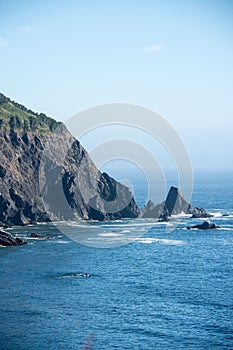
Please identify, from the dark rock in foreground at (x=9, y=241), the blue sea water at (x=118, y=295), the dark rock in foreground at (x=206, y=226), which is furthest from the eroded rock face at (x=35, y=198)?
the blue sea water at (x=118, y=295)

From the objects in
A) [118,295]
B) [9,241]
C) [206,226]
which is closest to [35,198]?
[9,241]

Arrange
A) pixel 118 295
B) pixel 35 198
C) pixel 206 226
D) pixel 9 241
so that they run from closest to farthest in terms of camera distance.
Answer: pixel 118 295
pixel 9 241
pixel 206 226
pixel 35 198

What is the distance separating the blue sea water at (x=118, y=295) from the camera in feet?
238

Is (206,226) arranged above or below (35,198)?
below

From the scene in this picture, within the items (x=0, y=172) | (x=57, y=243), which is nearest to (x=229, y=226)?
(x=57, y=243)

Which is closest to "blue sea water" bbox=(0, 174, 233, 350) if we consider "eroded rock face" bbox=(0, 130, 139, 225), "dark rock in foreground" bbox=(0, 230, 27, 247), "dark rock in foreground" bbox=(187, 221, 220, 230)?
"dark rock in foreground" bbox=(0, 230, 27, 247)

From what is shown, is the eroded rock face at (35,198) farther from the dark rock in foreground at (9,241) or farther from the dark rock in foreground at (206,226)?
the dark rock in foreground at (206,226)

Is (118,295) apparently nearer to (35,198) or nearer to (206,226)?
(206,226)

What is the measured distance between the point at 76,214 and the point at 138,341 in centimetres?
12268

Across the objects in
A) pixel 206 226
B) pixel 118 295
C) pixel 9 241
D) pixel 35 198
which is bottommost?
pixel 118 295

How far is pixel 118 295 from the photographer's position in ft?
299

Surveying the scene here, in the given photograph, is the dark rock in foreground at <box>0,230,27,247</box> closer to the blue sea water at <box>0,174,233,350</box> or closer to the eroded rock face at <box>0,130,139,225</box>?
the blue sea water at <box>0,174,233,350</box>

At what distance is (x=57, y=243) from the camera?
144625mm

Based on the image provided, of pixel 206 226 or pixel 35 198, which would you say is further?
pixel 35 198
